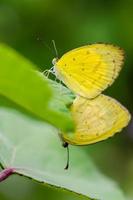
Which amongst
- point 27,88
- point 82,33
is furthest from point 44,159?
point 82,33

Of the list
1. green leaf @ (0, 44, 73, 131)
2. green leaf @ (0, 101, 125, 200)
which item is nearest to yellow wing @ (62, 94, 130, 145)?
green leaf @ (0, 101, 125, 200)

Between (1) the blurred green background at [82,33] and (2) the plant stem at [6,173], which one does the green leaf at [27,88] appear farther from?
(1) the blurred green background at [82,33]

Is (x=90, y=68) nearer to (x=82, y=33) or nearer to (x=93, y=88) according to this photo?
(x=93, y=88)

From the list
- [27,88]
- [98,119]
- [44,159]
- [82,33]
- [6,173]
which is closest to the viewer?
[27,88]

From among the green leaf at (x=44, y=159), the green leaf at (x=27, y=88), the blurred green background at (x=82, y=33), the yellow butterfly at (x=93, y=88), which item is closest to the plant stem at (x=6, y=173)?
the green leaf at (x=44, y=159)

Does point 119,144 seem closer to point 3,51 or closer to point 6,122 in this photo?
point 6,122

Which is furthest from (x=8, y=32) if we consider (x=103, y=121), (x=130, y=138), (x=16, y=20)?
(x=103, y=121)
